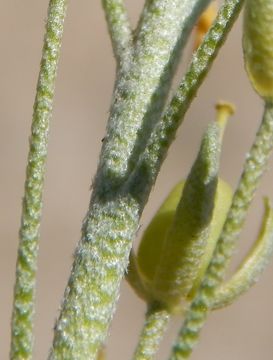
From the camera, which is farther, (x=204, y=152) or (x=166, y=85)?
(x=166, y=85)

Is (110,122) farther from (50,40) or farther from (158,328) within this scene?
(158,328)

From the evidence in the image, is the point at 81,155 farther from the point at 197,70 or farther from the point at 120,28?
the point at 197,70

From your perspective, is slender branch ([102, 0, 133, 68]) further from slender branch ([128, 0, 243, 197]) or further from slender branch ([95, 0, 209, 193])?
slender branch ([128, 0, 243, 197])

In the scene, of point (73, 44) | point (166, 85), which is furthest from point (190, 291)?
point (73, 44)

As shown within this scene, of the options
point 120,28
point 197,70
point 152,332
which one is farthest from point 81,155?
point 197,70

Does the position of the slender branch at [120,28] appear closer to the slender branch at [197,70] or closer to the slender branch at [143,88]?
the slender branch at [143,88]

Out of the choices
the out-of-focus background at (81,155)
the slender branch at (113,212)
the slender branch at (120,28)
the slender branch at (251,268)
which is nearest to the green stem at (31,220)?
the slender branch at (113,212)

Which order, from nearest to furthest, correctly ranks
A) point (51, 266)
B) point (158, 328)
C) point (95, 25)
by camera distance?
point (158, 328)
point (51, 266)
point (95, 25)

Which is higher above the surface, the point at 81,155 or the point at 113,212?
the point at 81,155
